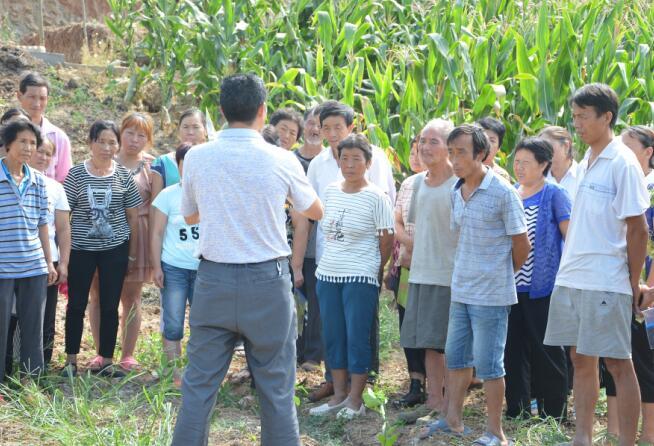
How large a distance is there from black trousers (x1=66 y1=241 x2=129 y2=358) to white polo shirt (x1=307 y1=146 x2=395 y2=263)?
138 cm

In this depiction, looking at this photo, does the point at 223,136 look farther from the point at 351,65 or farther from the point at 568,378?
the point at 351,65

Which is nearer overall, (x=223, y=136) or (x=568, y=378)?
(x=223, y=136)

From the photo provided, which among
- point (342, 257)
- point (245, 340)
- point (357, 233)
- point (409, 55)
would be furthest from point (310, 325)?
point (409, 55)

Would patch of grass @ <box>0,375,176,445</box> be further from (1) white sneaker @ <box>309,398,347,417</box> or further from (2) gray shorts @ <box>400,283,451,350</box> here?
(2) gray shorts @ <box>400,283,451,350</box>

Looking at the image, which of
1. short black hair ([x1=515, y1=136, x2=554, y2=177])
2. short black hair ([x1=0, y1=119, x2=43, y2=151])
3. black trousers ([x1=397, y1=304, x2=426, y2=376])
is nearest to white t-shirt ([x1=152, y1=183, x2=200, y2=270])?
short black hair ([x1=0, y1=119, x2=43, y2=151])

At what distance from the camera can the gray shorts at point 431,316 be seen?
551 cm

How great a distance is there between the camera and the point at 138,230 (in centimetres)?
659

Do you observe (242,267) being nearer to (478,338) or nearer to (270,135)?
(478,338)

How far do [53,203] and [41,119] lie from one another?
1.09 meters

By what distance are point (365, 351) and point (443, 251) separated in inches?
31.1

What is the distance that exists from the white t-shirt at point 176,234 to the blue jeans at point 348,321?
3.19 ft

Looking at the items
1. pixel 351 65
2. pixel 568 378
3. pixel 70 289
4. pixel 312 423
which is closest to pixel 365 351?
pixel 312 423

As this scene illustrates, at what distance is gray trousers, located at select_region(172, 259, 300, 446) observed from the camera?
418cm

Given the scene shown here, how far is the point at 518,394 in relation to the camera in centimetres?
564
